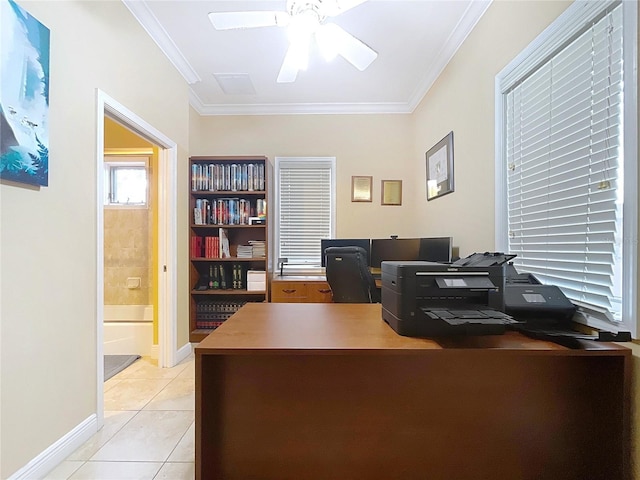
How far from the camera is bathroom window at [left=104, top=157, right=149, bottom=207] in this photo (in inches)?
136

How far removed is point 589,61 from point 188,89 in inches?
131

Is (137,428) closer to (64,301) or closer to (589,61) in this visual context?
(64,301)

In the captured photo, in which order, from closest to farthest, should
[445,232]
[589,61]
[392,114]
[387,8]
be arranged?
[589,61] → [387,8] → [445,232] → [392,114]

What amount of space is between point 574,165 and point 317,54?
2221 millimetres

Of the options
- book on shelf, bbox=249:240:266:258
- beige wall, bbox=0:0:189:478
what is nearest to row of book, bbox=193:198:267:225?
book on shelf, bbox=249:240:266:258

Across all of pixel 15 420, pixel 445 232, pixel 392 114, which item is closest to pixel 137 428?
pixel 15 420

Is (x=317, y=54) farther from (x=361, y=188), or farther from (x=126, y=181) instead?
(x=126, y=181)

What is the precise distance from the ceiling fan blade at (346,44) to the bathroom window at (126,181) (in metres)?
2.52

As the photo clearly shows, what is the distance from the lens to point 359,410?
4.50 ft

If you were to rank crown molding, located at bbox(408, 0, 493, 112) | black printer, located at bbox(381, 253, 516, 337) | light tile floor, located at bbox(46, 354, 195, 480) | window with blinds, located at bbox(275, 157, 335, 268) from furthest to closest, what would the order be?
window with blinds, located at bbox(275, 157, 335, 268)
crown molding, located at bbox(408, 0, 493, 112)
light tile floor, located at bbox(46, 354, 195, 480)
black printer, located at bbox(381, 253, 516, 337)

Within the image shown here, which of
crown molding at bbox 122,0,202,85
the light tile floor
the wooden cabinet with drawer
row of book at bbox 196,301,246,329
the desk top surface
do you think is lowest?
the light tile floor

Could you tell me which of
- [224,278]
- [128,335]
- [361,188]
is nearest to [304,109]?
[361,188]

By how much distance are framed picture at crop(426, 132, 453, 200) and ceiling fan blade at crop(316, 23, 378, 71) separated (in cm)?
112

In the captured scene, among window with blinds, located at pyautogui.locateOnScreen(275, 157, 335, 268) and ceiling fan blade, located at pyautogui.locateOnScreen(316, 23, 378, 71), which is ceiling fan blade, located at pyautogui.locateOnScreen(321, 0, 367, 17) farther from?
window with blinds, located at pyautogui.locateOnScreen(275, 157, 335, 268)
